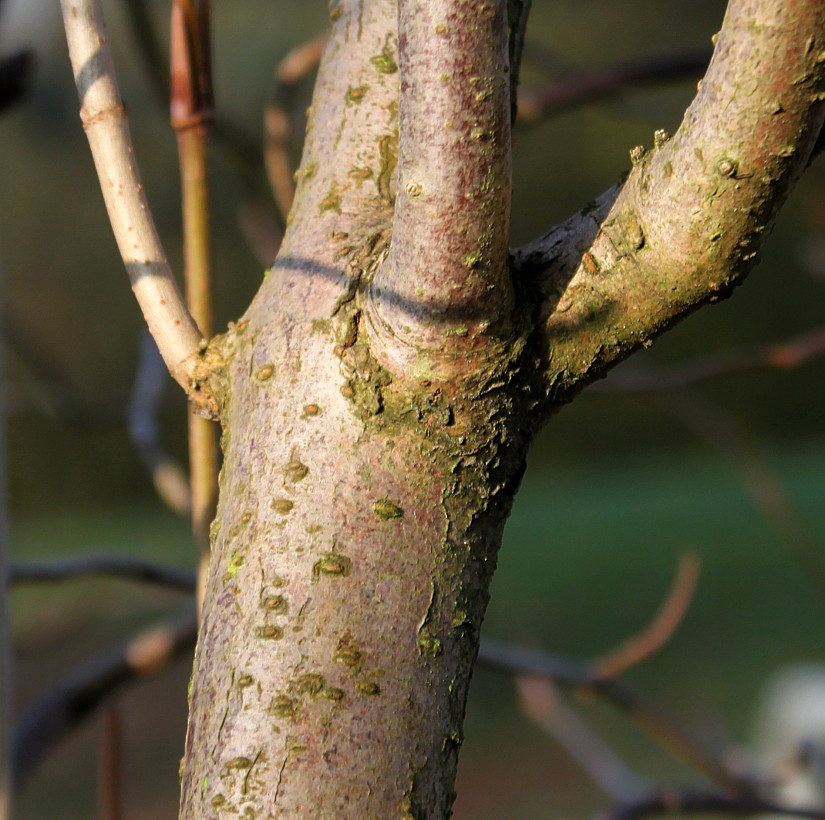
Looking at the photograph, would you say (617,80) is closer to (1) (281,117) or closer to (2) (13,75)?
(1) (281,117)

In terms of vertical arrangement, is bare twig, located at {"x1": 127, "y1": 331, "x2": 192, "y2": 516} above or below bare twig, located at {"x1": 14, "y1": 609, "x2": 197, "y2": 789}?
above

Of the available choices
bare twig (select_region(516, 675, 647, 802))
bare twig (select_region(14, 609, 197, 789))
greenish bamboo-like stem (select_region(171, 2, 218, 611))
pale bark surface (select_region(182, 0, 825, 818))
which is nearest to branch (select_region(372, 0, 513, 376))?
pale bark surface (select_region(182, 0, 825, 818))

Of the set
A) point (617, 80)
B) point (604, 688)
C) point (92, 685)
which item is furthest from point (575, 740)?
point (617, 80)

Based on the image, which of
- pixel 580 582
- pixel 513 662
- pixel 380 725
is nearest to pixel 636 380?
pixel 513 662

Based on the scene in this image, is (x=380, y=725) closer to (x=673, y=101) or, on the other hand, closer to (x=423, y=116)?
(x=423, y=116)

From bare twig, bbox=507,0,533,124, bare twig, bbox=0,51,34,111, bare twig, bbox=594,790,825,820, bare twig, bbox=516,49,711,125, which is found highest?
bare twig, bbox=516,49,711,125

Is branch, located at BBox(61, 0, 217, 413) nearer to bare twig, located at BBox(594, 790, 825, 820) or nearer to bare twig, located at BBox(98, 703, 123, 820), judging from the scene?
bare twig, located at BBox(98, 703, 123, 820)
